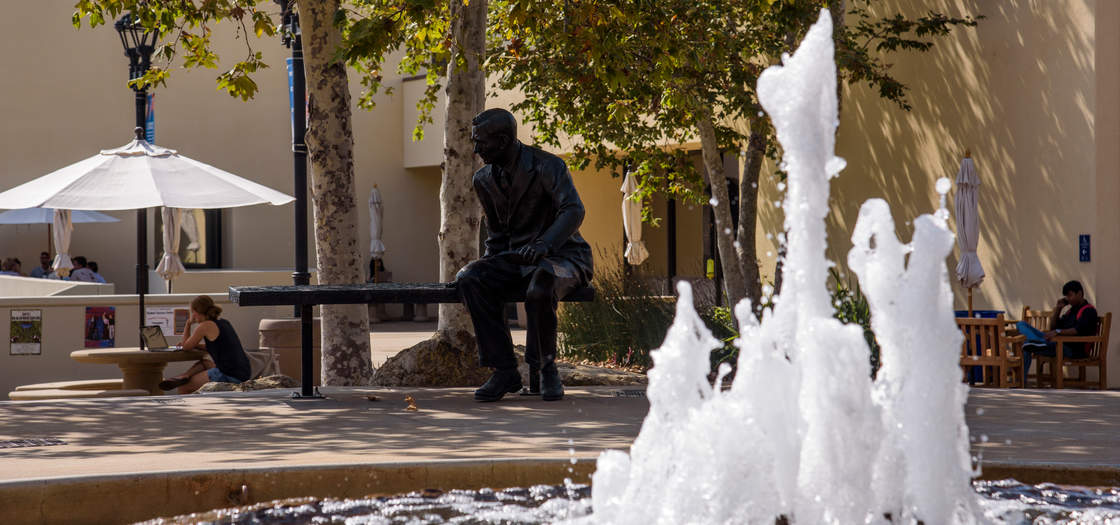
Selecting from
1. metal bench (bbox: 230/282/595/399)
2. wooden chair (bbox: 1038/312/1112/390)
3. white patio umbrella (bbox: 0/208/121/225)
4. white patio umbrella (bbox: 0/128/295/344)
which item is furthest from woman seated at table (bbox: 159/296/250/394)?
white patio umbrella (bbox: 0/208/121/225)

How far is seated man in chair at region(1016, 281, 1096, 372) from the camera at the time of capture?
13.0 m

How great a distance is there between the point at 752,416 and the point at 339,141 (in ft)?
25.2

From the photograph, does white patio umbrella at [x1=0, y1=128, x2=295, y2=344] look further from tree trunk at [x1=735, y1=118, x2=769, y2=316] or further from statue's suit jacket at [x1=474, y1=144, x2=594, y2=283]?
tree trunk at [x1=735, y1=118, x2=769, y2=316]

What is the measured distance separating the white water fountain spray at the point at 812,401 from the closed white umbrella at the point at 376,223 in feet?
74.3

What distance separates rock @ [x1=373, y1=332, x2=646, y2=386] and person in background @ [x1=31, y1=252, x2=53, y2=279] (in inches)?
598

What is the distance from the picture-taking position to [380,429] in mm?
6691

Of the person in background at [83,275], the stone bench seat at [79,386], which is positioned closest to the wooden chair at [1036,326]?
the stone bench seat at [79,386]

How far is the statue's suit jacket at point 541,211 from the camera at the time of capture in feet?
25.0

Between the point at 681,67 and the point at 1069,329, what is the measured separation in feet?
16.0

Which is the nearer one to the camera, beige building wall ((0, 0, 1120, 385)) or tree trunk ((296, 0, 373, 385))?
tree trunk ((296, 0, 373, 385))

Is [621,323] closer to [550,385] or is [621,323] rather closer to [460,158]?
[460,158]

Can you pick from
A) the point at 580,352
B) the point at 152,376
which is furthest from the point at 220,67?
the point at 152,376

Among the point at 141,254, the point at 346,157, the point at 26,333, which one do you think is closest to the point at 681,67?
the point at 346,157

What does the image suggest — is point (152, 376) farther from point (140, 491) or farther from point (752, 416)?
point (752, 416)
